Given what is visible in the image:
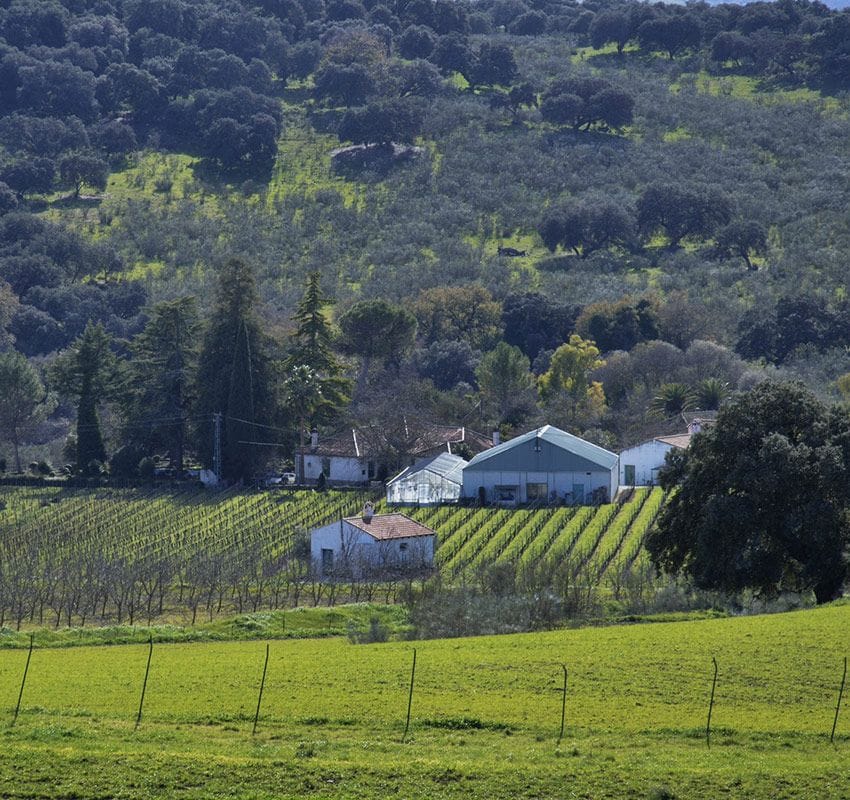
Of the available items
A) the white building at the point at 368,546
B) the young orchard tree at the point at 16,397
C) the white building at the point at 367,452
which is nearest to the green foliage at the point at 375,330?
the white building at the point at 367,452

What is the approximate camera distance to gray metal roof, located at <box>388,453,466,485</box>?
228 feet

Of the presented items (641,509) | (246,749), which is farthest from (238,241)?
(246,749)

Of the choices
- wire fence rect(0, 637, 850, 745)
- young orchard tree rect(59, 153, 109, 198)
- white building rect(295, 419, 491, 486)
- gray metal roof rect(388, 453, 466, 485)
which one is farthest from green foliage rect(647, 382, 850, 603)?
young orchard tree rect(59, 153, 109, 198)

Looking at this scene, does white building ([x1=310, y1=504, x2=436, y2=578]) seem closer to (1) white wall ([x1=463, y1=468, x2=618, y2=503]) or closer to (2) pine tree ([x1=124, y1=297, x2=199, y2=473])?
(1) white wall ([x1=463, y1=468, x2=618, y2=503])

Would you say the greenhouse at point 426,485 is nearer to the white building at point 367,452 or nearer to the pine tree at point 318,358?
the white building at point 367,452

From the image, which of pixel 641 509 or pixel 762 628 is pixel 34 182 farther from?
pixel 762 628

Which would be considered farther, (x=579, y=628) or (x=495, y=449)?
(x=495, y=449)

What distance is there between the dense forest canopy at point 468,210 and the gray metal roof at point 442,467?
23.6 ft

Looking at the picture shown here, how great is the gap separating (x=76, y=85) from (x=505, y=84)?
1862 inches

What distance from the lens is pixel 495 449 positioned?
69250 millimetres

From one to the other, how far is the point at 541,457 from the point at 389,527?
14.2m

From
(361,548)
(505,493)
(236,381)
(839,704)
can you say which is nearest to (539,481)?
(505,493)

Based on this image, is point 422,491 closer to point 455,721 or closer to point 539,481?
point 539,481

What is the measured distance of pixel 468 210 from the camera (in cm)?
14962
